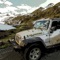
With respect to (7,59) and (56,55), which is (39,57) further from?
Answer: (7,59)

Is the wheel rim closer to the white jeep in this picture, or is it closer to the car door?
the white jeep

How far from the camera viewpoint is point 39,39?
1074cm

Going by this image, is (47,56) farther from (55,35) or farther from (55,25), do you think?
(55,25)

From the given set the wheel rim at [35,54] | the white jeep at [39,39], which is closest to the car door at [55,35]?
the white jeep at [39,39]

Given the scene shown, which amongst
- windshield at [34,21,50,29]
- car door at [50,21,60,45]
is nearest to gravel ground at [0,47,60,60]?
car door at [50,21,60,45]

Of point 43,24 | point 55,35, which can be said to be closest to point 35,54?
point 55,35

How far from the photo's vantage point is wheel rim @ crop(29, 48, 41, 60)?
34.3 ft

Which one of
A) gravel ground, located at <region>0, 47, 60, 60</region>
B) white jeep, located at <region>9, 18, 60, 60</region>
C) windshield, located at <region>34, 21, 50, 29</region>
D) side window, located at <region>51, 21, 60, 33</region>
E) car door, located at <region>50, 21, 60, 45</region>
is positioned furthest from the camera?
windshield, located at <region>34, 21, 50, 29</region>

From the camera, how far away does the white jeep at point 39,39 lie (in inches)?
409

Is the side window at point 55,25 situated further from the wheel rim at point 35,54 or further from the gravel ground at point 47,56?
the wheel rim at point 35,54

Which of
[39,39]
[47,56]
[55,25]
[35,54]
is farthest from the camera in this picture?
[55,25]

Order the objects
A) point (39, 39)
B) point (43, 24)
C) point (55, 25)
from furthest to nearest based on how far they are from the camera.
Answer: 1. point (43, 24)
2. point (55, 25)
3. point (39, 39)

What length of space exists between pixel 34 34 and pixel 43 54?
1.40m

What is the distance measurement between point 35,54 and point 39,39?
0.88 meters
